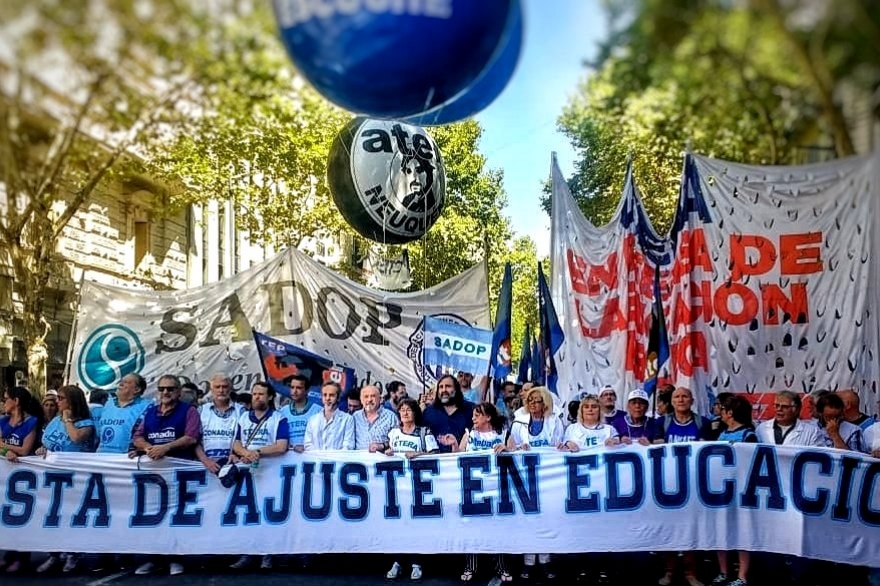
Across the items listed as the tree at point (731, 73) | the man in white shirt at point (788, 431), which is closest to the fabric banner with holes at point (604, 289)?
the man in white shirt at point (788, 431)

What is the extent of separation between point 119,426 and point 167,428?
23.1 inches

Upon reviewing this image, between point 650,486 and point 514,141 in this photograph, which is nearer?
point 514,141

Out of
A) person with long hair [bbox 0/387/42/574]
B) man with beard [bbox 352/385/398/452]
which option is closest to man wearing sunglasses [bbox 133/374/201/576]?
person with long hair [bbox 0/387/42/574]

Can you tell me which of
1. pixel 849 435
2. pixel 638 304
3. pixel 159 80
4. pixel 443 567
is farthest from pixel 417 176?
pixel 159 80

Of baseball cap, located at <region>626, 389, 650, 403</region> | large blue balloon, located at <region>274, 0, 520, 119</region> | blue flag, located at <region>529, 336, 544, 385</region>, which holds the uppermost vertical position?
large blue balloon, located at <region>274, 0, 520, 119</region>

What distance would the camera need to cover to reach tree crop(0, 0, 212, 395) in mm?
2186

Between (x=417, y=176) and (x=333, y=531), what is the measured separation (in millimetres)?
2849

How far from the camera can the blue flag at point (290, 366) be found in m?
8.38

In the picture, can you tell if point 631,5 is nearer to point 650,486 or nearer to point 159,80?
point 159,80

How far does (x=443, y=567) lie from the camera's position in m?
6.40

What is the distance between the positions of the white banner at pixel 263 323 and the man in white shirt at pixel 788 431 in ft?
13.0

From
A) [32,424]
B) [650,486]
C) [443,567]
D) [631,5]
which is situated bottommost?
[443,567]

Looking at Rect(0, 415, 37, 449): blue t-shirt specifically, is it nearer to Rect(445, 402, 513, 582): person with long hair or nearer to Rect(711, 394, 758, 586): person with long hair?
Rect(445, 402, 513, 582): person with long hair

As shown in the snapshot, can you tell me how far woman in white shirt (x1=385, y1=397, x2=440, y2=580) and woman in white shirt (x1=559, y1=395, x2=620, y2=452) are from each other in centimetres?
91
